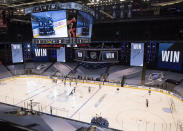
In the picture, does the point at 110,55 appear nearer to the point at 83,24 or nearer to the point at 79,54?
the point at 79,54

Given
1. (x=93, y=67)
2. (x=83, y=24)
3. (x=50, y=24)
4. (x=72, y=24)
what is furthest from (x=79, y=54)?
(x=72, y=24)

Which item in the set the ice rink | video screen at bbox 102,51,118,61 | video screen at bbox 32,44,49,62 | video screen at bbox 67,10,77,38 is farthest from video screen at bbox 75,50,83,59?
video screen at bbox 67,10,77,38

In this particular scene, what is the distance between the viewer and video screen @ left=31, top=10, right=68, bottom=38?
1216 centimetres

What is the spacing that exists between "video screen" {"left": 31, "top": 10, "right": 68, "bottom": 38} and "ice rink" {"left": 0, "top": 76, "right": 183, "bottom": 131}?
21.3 feet

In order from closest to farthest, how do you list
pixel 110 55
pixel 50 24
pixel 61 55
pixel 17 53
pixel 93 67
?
pixel 50 24 < pixel 110 55 < pixel 93 67 < pixel 17 53 < pixel 61 55

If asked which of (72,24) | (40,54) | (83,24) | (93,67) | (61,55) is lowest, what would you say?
(93,67)

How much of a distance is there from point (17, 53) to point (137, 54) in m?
22.5

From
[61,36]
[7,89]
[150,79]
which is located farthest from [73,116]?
[150,79]

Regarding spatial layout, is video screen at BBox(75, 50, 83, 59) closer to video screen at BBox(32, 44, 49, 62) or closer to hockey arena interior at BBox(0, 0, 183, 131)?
hockey arena interior at BBox(0, 0, 183, 131)

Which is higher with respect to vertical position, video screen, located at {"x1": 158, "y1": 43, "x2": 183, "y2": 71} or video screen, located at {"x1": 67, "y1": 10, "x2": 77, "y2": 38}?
video screen, located at {"x1": 67, "y1": 10, "x2": 77, "y2": 38}

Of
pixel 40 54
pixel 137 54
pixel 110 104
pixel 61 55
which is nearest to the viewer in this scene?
pixel 110 104

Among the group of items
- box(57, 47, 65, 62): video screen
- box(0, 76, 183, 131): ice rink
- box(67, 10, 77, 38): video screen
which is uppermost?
box(67, 10, 77, 38): video screen

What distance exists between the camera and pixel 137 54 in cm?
2377

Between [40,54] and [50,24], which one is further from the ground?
[50,24]
